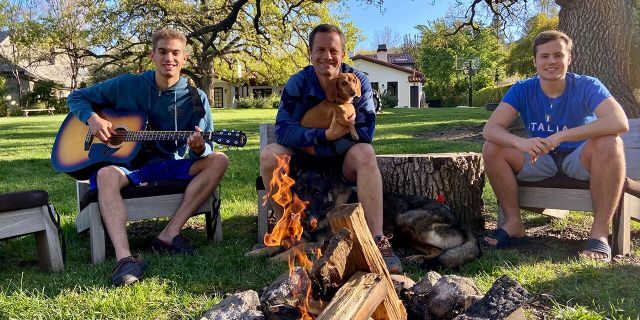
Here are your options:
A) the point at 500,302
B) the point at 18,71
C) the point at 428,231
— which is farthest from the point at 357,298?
the point at 18,71

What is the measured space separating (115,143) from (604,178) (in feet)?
11.3

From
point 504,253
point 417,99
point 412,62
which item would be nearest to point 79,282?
point 504,253

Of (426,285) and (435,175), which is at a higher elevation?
(435,175)

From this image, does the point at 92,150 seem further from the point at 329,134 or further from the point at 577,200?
the point at 577,200

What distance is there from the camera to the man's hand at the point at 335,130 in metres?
3.29

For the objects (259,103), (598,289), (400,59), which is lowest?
(598,289)

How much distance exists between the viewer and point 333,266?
1.90 meters

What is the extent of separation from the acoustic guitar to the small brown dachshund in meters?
0.68

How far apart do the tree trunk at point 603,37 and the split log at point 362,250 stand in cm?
731

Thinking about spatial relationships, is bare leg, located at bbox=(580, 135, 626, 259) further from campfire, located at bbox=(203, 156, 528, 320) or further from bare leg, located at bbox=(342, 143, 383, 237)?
campfire, located at bbox=(203, 156, 528, 320)

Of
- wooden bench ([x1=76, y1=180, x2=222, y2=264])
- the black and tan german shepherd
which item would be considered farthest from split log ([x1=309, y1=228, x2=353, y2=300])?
wooden bench ([x1=76, y1=180, x2=222, y2=264])

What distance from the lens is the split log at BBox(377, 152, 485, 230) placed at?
4.11m

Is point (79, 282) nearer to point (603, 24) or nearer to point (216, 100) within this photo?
point (603, 24)

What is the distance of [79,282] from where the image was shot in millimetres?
3096
